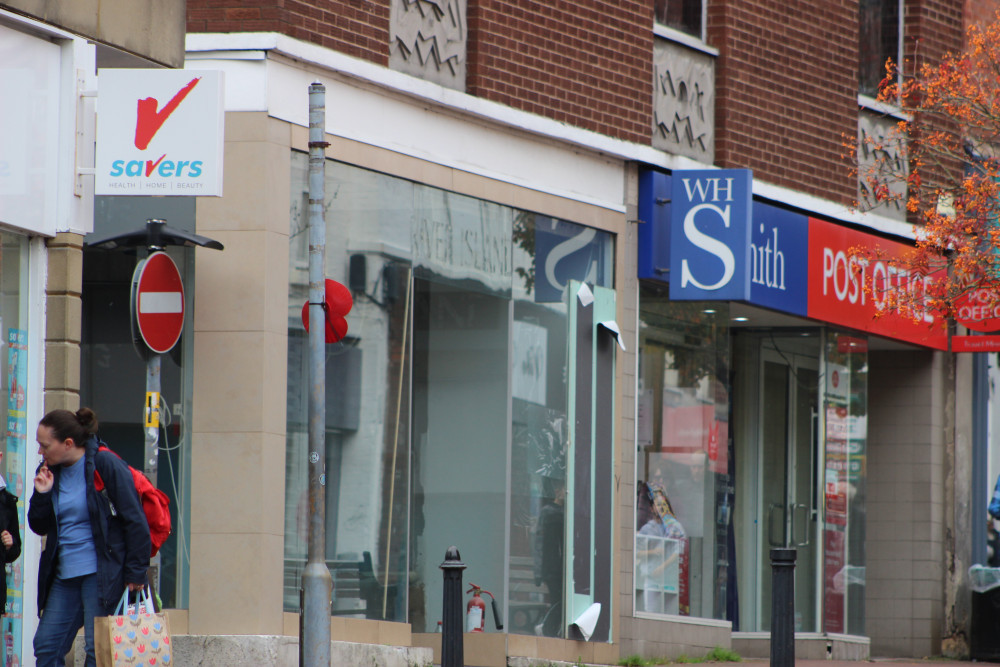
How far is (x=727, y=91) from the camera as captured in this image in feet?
55.4

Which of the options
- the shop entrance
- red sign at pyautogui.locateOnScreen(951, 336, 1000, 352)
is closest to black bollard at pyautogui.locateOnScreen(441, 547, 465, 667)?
the shop entrance

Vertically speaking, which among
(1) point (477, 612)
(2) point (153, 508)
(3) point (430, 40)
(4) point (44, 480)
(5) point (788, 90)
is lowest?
(1) point (477, 612)

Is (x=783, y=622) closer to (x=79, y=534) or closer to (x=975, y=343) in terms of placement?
(x=79, y=534)

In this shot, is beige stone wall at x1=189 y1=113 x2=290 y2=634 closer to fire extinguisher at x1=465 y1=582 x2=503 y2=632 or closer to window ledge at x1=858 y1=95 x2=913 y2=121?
fire extinguisher at x1=465 y1=582 x2=503 y2=632

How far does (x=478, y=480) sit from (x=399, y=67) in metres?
3.26

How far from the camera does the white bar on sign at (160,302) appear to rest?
1196cm

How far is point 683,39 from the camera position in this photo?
1662cm

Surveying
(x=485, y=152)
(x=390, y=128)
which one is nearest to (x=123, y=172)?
(x=390, y=128)

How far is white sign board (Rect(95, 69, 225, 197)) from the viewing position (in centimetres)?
1110

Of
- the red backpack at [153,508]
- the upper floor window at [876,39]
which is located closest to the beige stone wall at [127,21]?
the red backpack at [153,508]

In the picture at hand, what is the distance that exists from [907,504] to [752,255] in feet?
16.2

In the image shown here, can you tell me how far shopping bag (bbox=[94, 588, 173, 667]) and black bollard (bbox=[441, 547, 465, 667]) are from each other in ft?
6.28

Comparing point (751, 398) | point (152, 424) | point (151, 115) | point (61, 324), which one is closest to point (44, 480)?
point (61, 324)

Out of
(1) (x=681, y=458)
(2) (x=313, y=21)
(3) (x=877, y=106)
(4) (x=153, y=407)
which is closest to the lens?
(4) (x=153, y=407)
